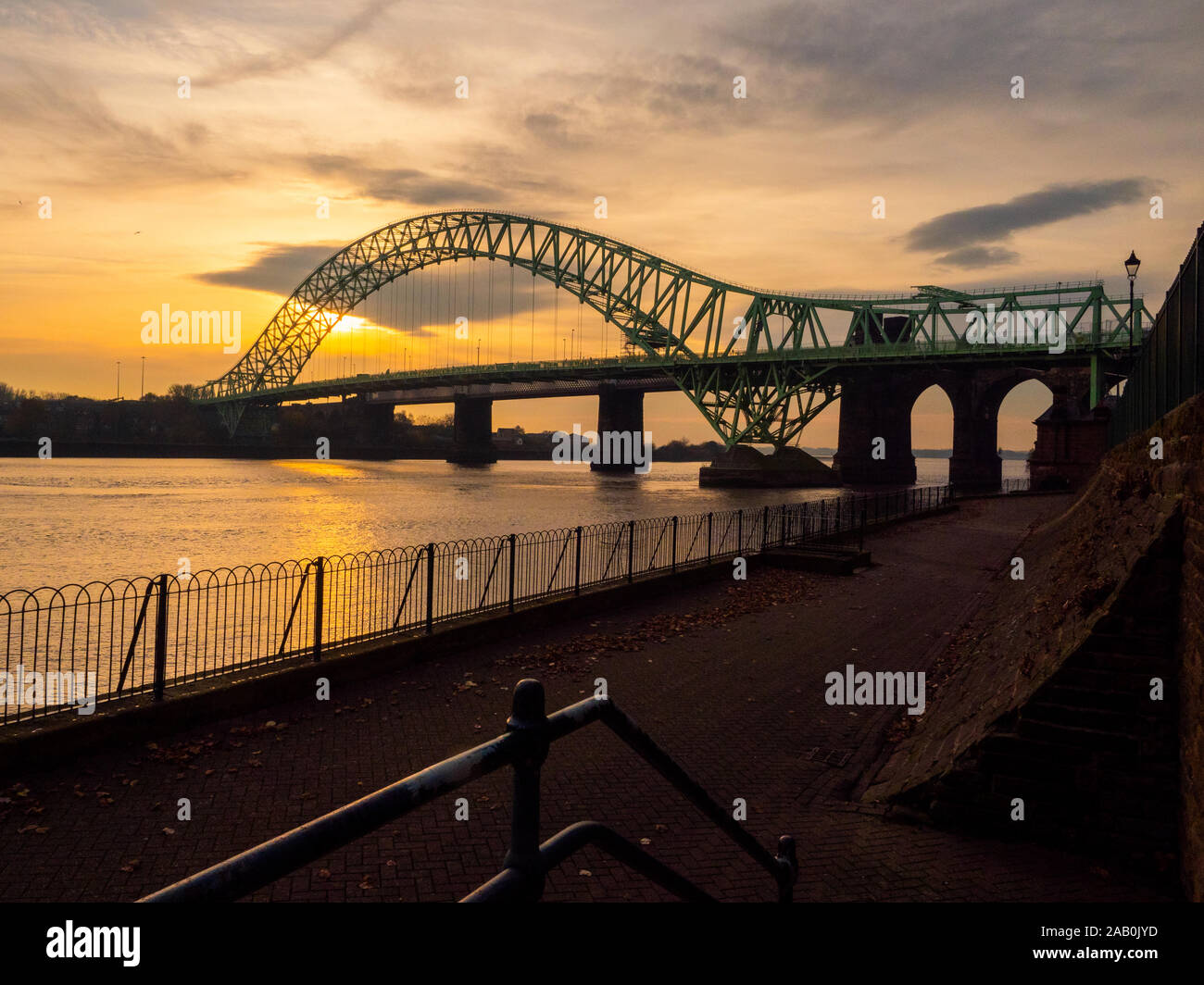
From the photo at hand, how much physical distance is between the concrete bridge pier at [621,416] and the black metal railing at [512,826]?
99.4 m

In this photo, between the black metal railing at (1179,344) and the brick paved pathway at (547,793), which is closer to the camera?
the brick paved pathway at (547,793)

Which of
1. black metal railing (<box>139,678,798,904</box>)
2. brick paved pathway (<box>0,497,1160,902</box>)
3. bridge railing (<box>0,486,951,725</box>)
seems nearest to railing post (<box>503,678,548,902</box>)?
black metal railing (<box>139,678,798,904</box>)

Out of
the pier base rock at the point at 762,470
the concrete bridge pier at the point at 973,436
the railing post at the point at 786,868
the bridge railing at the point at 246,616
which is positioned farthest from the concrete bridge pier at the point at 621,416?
the railing post at the point at 786,868

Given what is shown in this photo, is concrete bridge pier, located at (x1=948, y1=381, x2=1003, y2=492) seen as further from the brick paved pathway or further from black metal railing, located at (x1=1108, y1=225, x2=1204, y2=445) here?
the brick paved pathway

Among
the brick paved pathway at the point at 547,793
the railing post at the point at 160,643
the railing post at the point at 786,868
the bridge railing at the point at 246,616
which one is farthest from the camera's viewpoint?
the bridge railing at the point at 246,616

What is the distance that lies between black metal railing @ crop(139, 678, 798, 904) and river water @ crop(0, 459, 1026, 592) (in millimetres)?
23523

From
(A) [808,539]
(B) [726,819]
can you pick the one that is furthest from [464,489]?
(B) [726,819]

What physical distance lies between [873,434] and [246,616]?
83419 millimetres

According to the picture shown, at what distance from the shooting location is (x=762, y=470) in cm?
8394

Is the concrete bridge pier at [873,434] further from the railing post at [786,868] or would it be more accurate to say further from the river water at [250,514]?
the railing post at [786,868]

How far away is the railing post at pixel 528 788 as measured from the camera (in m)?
1.99

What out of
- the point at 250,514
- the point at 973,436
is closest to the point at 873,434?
the point at 973,436

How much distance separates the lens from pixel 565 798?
6340 millimetres
